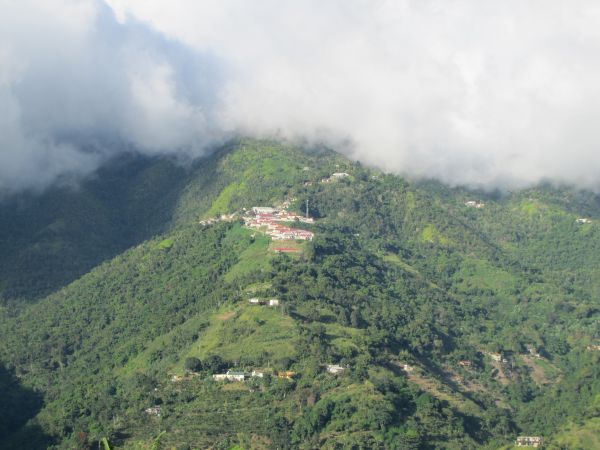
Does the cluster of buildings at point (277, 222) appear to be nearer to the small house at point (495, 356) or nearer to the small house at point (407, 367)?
the small house at point (495, 356)

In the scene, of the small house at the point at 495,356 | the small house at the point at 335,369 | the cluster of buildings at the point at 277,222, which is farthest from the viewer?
the cluster of buildings at the point at 277,222

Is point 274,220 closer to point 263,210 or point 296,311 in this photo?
point 263,210

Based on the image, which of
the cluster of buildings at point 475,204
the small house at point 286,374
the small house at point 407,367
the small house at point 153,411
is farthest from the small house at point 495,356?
the cluster of buildings at point 475,204

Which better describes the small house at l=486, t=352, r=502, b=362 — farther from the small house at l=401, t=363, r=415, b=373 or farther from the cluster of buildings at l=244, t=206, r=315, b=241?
the cluster of buildings at l=244, t=206, r=315, b=241

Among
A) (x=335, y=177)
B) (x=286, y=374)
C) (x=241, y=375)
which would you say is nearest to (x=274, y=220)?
(x=335, y=177)

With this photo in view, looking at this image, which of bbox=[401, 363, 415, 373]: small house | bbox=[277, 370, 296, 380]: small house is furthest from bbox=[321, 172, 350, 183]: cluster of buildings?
bbox=[277, 370, 296, 380]: small house
